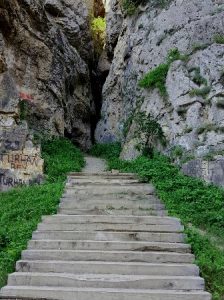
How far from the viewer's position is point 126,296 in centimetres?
518

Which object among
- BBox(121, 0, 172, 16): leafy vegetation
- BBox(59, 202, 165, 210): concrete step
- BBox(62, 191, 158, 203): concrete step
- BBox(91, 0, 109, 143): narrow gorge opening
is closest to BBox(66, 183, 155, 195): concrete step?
BBox(62, 191, 158, 203): concrete step

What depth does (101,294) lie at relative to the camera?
5.20 meters

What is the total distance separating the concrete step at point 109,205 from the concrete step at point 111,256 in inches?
78.0

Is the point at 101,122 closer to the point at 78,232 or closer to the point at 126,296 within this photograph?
the point at 78,232

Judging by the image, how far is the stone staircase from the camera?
5281mm

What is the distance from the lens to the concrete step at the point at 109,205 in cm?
828

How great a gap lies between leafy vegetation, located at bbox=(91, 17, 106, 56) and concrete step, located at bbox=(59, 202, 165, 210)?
52.9 ft

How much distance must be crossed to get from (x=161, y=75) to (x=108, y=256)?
8600 mm

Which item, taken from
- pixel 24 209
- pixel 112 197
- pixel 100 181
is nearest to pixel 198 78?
pixel 100 181

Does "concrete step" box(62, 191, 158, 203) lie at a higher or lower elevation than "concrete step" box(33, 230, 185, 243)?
higher

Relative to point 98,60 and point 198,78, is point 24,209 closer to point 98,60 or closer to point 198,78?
point 198,78

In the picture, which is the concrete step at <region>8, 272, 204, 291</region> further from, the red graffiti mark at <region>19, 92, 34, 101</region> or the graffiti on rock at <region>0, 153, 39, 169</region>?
the red graffiti mark at <region>19, 92, 34, 101</region>

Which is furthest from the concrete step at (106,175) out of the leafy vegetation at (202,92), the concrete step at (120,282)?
the concrete step at (120,282)

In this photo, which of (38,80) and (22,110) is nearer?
(22,110)
